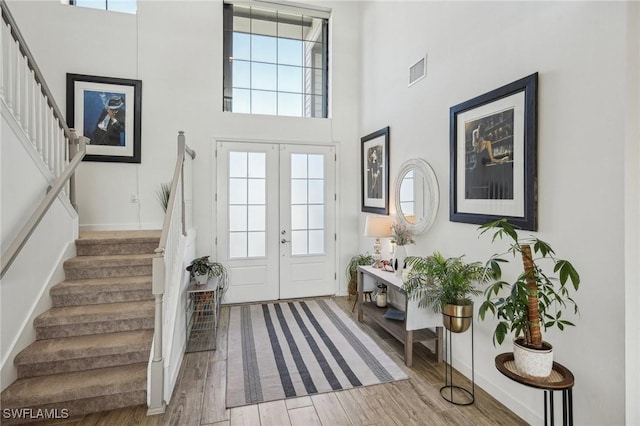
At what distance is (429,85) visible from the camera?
128 inches

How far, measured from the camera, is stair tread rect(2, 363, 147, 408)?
2199 mm

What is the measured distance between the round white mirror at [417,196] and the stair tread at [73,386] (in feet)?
8.95

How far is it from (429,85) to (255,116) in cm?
251

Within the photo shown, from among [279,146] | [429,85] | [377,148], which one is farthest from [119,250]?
[429,85]

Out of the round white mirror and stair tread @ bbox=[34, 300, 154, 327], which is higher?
the round white mirror

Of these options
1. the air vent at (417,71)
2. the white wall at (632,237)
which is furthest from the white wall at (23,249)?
the white wall at (632,237)

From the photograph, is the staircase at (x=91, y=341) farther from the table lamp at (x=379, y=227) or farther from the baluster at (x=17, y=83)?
the table lamp at (x=379, y=227)

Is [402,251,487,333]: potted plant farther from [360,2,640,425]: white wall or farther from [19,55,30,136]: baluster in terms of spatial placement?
[19,55,30,136]: baluster

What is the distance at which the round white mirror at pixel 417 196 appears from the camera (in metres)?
3.19

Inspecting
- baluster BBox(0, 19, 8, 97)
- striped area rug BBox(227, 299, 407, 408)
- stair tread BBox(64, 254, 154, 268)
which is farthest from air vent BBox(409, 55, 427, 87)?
baluster BBox(0, 19, 8, 97)

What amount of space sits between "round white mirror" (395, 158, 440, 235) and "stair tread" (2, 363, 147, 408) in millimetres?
2729

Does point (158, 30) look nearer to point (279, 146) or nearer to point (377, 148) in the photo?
point (279, 146)

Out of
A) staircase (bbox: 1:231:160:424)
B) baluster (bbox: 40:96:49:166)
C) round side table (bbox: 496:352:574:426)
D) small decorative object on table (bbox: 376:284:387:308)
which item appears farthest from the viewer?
small decorative object on table (bbox: 376:284:387:308)

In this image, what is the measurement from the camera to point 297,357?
3094 millimetres
